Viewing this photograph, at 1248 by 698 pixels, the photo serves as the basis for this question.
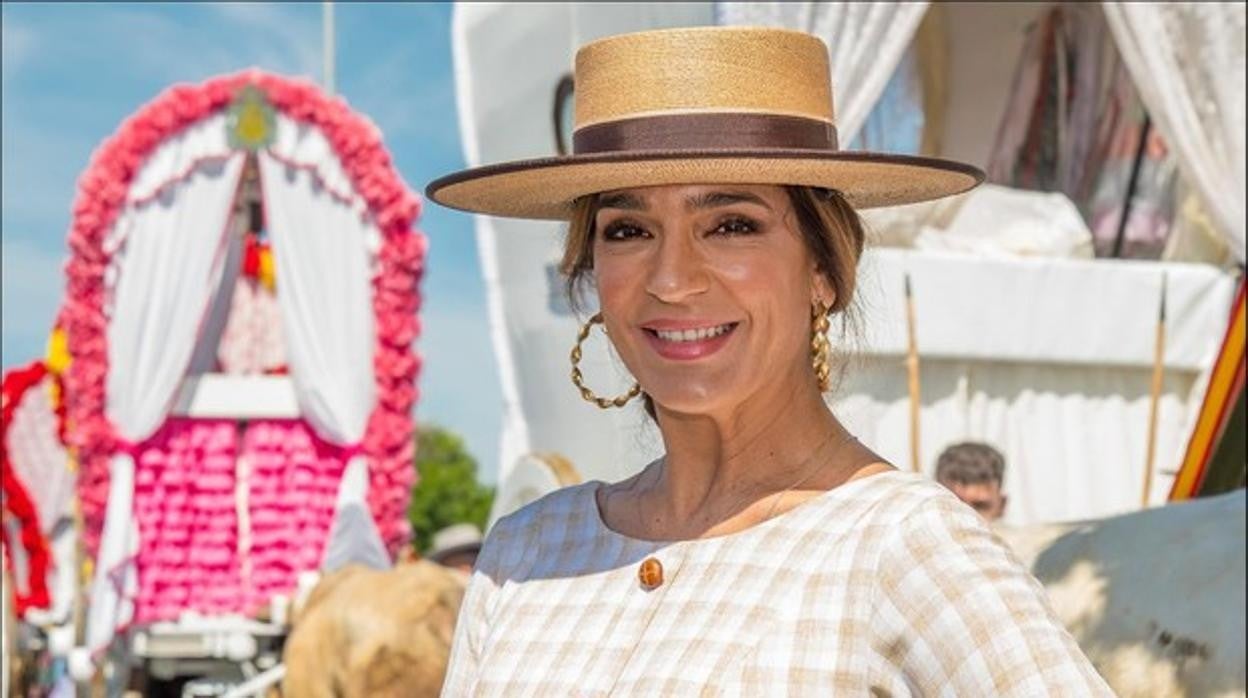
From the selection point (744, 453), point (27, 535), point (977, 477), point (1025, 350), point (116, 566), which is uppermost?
point (744, 453)

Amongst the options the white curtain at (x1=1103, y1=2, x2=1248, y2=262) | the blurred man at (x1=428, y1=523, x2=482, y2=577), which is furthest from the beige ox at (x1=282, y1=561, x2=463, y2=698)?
the white curtain at (x1=1103, y1=2, x2=1248, y2=262)

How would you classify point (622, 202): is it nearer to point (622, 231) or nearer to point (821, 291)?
point (622, 231)

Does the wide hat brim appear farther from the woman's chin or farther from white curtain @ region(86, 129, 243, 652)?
white curtain @ region(86, 129, 243, 652)

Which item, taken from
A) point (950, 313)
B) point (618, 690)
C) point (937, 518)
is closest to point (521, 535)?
point (618, 690)

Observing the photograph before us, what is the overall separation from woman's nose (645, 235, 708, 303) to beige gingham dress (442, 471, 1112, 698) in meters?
0.20

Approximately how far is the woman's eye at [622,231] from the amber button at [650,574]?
280 millimetres

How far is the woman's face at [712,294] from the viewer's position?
1573 millimetres

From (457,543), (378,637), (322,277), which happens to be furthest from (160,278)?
(378,637)

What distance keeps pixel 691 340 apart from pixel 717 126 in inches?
7.1

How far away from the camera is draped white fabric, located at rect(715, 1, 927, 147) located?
21.3ft

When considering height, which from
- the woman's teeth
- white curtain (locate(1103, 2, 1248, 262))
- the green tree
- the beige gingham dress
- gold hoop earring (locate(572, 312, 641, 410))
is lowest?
the green tree

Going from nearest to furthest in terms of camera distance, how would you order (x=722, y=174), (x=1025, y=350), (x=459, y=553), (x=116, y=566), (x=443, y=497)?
1. (x=722, y=174)
2. (x=1025, y=350)
3. (x=459, y=553)
4. (x=116, y=566)
5. (x=443, y=497)

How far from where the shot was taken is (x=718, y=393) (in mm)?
1593

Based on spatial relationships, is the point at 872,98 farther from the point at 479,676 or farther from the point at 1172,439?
the point at 479,676
